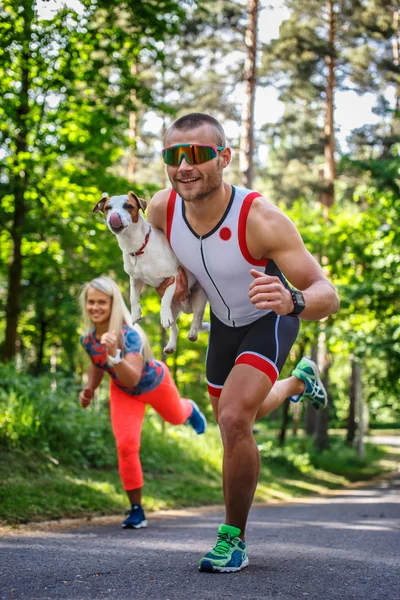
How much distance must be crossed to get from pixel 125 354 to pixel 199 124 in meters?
2.81

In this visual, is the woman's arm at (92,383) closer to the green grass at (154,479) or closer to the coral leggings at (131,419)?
the coral leggings at (131,419)

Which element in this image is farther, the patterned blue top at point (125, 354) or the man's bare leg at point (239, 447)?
the patterned blue top at point (125, 354)

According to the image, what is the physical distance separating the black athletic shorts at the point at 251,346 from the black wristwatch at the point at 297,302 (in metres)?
0.61

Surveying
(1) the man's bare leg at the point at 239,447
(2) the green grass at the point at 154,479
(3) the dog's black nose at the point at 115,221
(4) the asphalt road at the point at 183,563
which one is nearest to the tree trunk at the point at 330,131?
(2) the green grass at the point at 154,479

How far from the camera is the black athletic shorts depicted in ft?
13.6

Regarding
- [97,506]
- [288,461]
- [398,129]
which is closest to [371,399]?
[288,461]

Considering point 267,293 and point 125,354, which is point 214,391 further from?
point 125,354

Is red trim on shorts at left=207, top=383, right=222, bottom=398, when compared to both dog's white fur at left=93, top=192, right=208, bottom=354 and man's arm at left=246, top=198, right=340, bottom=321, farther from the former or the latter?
man's arm at left=246, top=198, right=340, bottom=321

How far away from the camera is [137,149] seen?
59.0 feet

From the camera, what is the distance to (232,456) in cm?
397

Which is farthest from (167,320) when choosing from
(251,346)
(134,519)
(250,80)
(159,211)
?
(250,80)

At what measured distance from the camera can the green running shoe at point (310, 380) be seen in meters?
5.55

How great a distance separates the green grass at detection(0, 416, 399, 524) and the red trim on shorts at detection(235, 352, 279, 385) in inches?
127

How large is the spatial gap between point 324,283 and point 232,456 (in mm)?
1058
